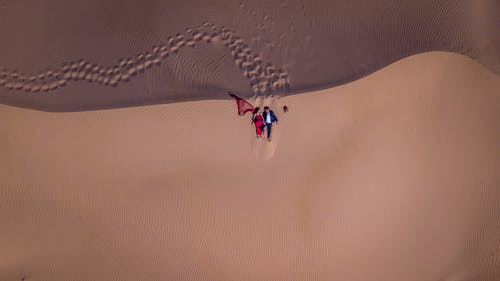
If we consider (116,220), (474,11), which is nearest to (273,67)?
(474,11)

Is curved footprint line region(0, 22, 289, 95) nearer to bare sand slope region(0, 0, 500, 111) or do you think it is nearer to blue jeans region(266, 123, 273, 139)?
bare sand slope region(0, 0, 500, 111)

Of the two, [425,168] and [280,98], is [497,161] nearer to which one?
[425,168]

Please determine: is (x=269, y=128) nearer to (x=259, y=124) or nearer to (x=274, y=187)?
(x=259, y=124)

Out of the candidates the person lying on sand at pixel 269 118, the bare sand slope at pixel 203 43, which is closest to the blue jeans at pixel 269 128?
the person lying on sand at pixel 269 118

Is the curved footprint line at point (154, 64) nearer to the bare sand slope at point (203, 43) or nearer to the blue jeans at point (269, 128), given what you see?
the bare sand slope at point (203, 43)

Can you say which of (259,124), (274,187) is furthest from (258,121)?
(274,187)

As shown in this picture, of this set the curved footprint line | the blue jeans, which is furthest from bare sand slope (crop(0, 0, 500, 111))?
the blue jeans
